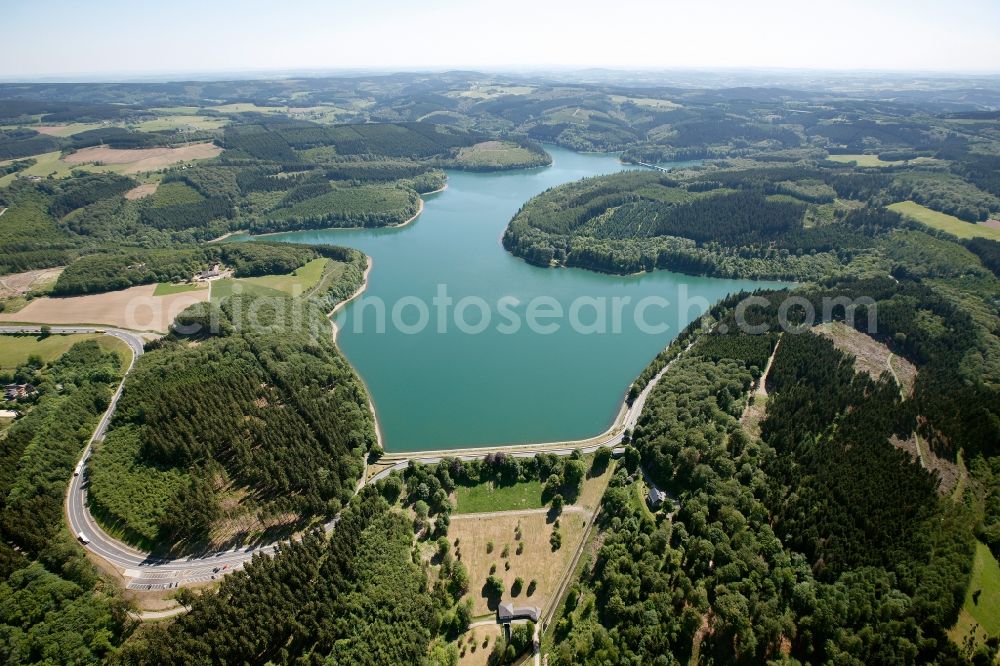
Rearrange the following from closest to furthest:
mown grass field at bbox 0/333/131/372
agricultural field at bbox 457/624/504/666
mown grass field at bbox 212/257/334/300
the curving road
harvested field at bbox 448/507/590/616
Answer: agricultural field at bbox 457/624/504/666 → harvested field at bbox 448/507/590/616 → the curving road → mown grass field at bbox 0/333/131/372 → mown grass field at bbox 212/257/334/300

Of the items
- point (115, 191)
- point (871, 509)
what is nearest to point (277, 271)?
point (115, 191)

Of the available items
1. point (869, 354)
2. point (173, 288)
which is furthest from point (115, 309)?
point (869, 354)

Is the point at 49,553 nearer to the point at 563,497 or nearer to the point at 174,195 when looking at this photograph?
the point at 563,497

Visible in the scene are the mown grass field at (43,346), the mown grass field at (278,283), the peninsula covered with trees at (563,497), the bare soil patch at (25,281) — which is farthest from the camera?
the mown grass field at (278,283)

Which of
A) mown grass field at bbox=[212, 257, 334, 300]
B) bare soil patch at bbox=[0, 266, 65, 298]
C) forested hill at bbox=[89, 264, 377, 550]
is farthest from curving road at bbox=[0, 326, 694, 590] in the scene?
bare soil patch at bbox=[0, 266, 65, 298]

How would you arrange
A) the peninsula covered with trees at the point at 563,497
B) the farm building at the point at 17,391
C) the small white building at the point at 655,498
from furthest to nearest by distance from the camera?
1. the farm building at the point at 17,391
2. the small white building at the point at 655,498
3. the peninsula covered with trees at the point at 563,497

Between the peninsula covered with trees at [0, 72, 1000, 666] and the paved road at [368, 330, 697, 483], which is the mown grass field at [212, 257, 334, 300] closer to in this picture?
the peninsula covered with trees at [0, 72, 1000, 666]

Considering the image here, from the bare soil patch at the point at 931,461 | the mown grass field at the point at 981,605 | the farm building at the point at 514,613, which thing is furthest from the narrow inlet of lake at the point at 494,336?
the mown grass field at the point at 981,605

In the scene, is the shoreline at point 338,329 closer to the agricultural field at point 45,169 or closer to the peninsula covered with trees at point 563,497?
the peninsula covered with trees at point 563,497
